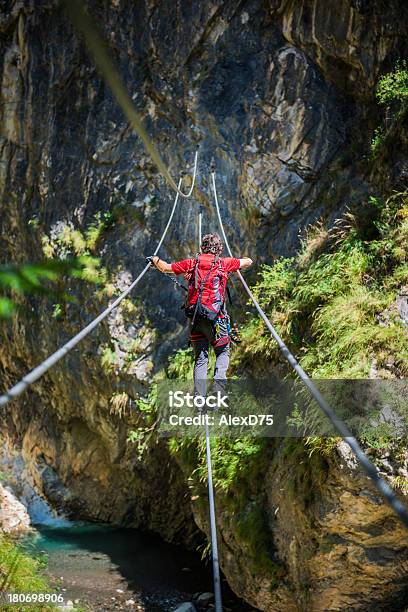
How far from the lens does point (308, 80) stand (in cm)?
874

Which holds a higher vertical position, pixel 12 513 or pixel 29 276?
pixel 29 276

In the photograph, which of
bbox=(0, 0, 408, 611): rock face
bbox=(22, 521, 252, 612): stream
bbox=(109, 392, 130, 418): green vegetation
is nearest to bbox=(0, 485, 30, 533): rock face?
bbox=(22, 521, 252, 612): stream

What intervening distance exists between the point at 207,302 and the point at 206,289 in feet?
0.45

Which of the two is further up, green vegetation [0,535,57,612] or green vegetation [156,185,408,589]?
green vegetation [156,185,408,589]

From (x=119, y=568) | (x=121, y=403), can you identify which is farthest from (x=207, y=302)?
(x=119, y=568)

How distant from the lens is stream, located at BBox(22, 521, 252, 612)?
7484mm

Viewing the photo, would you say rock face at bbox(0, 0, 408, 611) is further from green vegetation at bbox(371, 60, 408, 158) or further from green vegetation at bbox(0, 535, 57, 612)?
green vegetation at bbox(0, 535, 57, 612)

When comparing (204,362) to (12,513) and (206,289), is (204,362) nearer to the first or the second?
(206,289)

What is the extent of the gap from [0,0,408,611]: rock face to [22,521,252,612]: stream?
50cm

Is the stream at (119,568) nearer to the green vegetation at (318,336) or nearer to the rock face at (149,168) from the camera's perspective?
the rock face at (149,168)

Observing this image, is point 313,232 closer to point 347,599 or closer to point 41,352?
point 347,599

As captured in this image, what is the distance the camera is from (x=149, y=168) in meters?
9.79

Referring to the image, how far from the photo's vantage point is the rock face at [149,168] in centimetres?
824

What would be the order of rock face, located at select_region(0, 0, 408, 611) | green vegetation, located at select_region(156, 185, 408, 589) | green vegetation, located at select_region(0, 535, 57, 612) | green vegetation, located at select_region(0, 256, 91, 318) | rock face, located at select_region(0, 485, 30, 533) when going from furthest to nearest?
1. rock face, located at select_region(0, 485, 30, 533)
2. rock face, located at select_region(0, 0, 408, 611)
3. green vegetation, located at select_region(0, 535, 57, 612)
4. green vegetation, located at select_region(156, 185, 408, 589)
5. green vegetation, located at select_region(0, 256, 91, 318)
